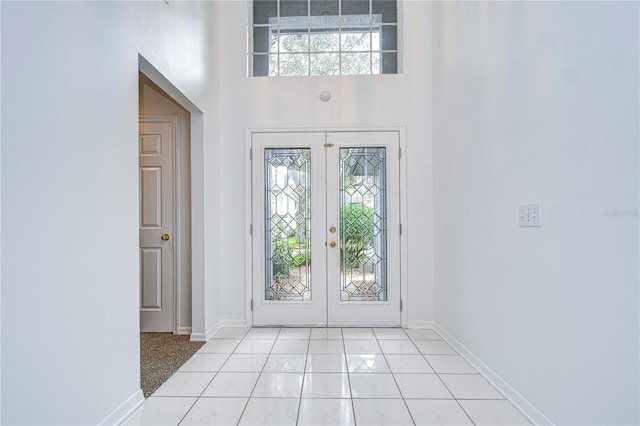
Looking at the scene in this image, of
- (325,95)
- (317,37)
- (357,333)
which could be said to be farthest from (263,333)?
(317,37)

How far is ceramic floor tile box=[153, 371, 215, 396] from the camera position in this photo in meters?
2.21

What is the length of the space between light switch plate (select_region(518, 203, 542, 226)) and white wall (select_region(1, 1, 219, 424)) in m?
2.07

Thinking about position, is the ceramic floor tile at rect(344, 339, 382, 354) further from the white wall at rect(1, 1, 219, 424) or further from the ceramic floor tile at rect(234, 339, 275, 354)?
the white wall at rect(1, 1, 219, 424)

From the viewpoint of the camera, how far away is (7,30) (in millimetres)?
1229

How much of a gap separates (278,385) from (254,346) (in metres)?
0.80

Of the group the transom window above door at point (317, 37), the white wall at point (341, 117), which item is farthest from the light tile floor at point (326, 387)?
the transom window above door at point (317, 37)

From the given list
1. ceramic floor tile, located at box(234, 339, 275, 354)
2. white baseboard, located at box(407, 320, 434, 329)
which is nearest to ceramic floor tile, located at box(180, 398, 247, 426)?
ceramic floor tile, located at box(234, 339, 275, 354)

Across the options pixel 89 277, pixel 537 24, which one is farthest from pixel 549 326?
pixel 89 277

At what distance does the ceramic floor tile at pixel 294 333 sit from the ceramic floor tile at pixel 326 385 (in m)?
0.86

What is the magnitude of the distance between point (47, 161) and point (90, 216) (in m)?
0.32

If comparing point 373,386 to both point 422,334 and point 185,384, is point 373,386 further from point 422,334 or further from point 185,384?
point 422,334

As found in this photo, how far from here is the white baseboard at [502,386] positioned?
184 centimetres

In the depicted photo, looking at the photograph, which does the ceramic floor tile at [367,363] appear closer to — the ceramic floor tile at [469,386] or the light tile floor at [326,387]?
the light tile floor at [326,387]

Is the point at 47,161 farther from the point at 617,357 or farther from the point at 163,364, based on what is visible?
the point at 617,357
